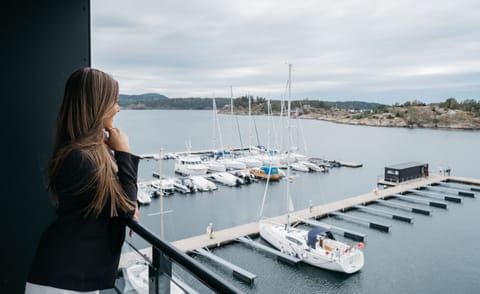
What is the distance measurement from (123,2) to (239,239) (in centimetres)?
947

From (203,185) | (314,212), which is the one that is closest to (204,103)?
(203,185)

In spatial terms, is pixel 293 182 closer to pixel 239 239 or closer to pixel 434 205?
pixel 434 205

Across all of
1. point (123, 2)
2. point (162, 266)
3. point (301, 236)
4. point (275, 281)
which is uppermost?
point (123, 2)

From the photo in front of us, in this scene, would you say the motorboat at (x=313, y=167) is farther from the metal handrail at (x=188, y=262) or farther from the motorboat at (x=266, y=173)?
the metal handrail at (x=188, y=262)

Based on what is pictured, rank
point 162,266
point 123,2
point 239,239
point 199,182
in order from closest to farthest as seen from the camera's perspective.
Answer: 1. point 162,266
2. point 123,2
3. point 239,239
4. point 199,182

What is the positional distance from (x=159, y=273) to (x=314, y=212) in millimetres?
14271

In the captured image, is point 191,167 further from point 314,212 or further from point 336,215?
point 336,215

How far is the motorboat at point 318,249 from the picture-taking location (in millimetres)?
9797

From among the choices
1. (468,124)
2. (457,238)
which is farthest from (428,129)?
(457,238)

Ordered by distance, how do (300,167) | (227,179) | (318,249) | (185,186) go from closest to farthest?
(318,249), (185,186), (227,179), (300,167)

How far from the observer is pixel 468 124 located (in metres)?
55.6

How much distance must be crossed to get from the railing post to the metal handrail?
0.12 ft

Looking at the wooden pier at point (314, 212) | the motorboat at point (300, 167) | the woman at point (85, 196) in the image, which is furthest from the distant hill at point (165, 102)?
the motorboat at point (300, 167)

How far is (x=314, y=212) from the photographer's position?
14641mm
